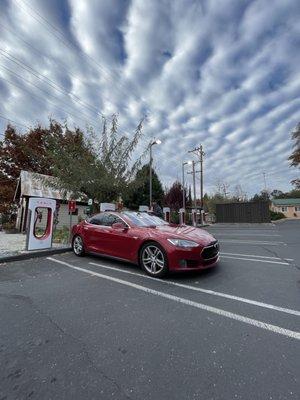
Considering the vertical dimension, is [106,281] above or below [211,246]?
below

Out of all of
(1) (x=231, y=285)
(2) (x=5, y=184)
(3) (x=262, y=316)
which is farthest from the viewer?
(2) (x=5, y=184)

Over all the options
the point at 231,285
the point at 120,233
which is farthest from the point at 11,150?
the point at 231,285

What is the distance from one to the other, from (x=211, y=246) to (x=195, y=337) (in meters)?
2.74

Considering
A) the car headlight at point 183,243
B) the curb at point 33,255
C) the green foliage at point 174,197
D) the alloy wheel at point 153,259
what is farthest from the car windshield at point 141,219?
the green foliage at point 174,197

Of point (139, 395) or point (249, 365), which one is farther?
point (249, 365)

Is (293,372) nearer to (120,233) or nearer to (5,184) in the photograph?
(120,233)

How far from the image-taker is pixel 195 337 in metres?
3.00

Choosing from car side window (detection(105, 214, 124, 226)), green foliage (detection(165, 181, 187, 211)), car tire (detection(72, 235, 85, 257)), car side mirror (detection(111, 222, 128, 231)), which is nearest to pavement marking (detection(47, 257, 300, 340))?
car side mirror (detection(111, 222, 128, 231))

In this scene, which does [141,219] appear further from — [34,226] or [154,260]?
[34,226]

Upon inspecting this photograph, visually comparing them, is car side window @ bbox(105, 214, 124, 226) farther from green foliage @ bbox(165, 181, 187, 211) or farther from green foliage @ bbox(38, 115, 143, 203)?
green foliage @ bbox(165, 181, 187, 211)

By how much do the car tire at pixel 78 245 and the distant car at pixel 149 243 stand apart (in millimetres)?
171

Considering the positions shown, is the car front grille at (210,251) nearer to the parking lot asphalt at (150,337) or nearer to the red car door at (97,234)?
the parking lot asphalt at (150,337)

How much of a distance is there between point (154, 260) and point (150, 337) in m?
2.54

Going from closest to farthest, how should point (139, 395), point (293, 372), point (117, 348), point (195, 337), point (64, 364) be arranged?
point (139, 395), point (293, 372), point (64, 364), point (117, 348), point (195, 337)
